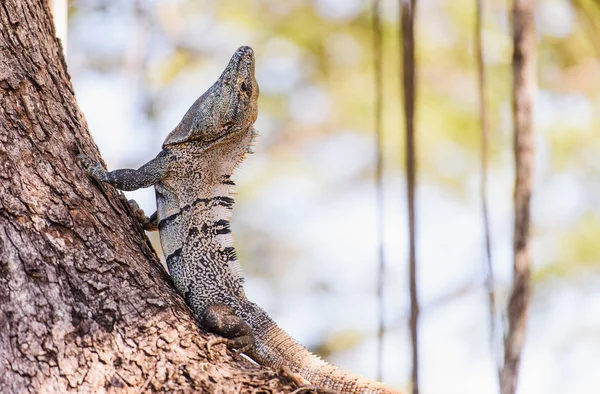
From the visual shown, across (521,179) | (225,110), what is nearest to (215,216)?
(225,110)

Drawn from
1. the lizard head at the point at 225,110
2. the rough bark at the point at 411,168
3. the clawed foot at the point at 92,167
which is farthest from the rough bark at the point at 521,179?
the clawed foot at the point at 92,167

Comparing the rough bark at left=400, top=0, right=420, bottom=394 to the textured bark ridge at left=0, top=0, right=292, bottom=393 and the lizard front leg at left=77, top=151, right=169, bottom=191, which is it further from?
the lizard front leg at left=77, top=151, right=169, bottom=191

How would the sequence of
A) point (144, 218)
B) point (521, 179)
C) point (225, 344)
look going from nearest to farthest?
1. point (225, 344)
2. point (144, 218)
3. point (521, 179)

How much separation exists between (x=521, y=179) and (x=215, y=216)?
2.32m

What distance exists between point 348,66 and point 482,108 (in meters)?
8.99

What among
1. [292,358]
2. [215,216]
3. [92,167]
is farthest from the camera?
[215,216]

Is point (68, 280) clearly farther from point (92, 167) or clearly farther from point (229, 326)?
point (229, 326)

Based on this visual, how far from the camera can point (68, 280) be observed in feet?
11.1

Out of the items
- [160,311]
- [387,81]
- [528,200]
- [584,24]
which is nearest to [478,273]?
[387,81]

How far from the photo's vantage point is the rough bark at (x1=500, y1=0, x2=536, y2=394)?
498cm

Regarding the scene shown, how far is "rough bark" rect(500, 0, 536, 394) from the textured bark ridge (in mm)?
2254

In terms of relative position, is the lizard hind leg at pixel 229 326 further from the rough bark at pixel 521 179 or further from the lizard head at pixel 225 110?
the rough bark at pixel 521 179

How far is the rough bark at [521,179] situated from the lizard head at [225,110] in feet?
6.71

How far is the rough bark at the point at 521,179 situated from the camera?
4.98 m
